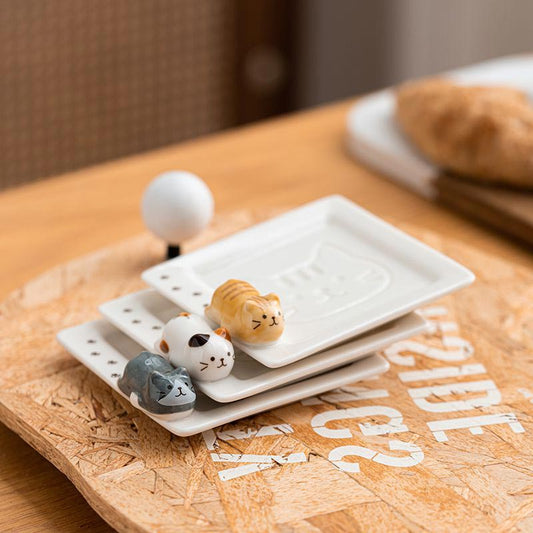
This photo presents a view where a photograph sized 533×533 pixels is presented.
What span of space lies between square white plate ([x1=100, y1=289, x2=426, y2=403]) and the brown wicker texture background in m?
1.12

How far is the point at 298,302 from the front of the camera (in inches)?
26.7

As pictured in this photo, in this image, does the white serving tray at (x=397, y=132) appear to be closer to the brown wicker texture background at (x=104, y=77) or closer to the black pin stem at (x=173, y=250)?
the black pin stem at (x=173, y=250)

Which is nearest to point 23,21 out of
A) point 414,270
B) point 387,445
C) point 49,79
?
point 49,79

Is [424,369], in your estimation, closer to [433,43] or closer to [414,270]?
[414,270]

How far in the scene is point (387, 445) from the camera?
616mm

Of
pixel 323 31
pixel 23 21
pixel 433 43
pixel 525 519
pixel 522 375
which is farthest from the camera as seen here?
pixel 323 31

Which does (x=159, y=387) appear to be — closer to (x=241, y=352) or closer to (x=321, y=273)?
(x=241, y=352)

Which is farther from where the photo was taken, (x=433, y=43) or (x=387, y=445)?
(x=433, y=43)

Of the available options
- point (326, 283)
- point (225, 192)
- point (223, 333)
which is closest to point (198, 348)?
point (223, 333)

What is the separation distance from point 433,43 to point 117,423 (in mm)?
1434

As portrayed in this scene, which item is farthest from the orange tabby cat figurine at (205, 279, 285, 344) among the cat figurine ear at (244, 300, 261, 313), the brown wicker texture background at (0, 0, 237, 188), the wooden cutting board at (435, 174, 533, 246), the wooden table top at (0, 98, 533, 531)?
the brown wicker texture background at (0, 0, 237, 188)

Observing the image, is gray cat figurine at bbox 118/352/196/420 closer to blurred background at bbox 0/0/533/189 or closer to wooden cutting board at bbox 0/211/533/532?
wooden cutting board at bbox 0/211/533/532

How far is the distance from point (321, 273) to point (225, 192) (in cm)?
34

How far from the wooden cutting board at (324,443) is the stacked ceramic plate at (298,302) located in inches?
0.9
